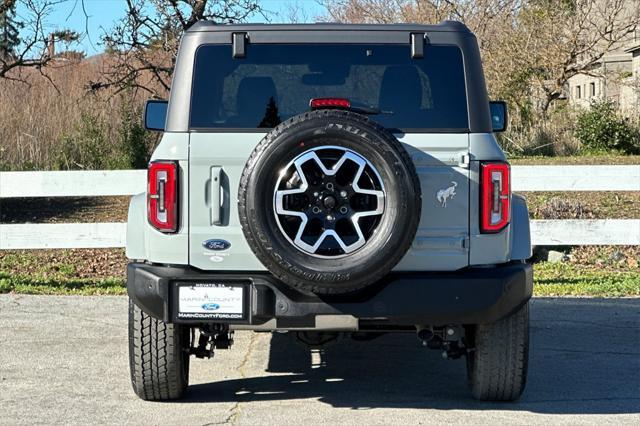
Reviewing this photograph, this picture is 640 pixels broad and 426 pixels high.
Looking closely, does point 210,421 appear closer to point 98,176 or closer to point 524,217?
point 524,217

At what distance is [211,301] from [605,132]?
830 inches

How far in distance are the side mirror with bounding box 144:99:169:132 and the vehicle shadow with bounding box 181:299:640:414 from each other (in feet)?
5.07

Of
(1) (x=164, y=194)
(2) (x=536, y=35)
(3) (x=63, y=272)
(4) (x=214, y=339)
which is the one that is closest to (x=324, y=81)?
(1) (x=164, y=194)

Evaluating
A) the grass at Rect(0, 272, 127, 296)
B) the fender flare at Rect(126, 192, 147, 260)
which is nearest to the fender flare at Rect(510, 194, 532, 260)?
the fender flare at Rect(126, 192, 147, 260)

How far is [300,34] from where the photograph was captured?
5562mm

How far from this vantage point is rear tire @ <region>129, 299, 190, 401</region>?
5613 mm

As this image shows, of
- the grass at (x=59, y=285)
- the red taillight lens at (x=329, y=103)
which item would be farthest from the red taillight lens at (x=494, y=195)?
the grass at (x=59, y=285)

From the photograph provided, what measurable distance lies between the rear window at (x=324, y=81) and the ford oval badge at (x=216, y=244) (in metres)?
0.61

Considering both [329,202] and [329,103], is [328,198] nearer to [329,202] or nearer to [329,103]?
[329,202]

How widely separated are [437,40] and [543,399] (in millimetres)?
2099

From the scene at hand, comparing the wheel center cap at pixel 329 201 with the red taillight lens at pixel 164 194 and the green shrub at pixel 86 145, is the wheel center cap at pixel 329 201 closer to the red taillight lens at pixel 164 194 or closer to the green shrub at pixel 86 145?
the red taillight lens at pixel 164 194

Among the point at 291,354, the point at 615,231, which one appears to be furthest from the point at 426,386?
the point at 615,231

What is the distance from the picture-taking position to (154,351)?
562 centimetres

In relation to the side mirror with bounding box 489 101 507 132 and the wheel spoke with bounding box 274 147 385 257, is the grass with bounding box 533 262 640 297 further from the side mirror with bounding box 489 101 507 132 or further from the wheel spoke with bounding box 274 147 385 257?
the wheel spoke with bounding box 274 147 385 257
